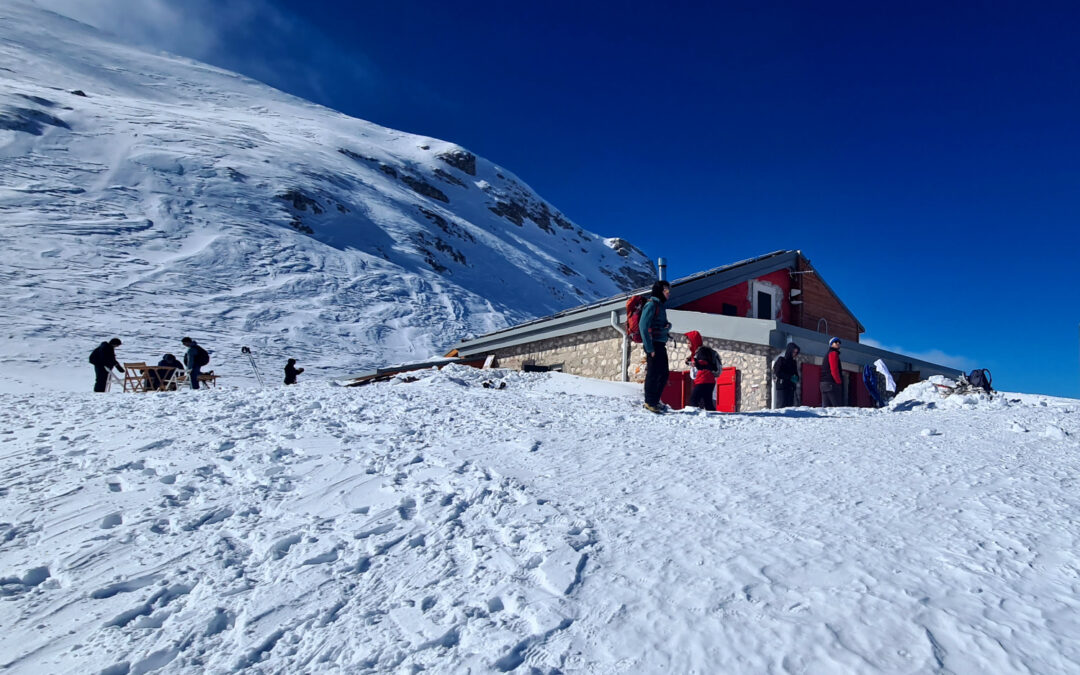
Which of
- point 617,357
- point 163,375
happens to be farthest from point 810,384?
point 163,375

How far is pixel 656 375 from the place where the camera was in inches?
285

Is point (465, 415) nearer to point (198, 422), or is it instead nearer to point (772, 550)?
point (198, 422)

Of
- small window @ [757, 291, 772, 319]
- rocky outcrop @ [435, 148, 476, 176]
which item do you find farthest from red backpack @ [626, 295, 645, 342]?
rocky outcrop @ [435, 148, 476, 176]

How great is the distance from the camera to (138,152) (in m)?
41.3

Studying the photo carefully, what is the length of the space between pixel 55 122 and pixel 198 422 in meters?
51.2

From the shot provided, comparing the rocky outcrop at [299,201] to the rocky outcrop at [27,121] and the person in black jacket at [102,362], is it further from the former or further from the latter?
the person in black jacket at [102,362]

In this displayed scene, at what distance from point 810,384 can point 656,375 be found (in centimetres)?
733

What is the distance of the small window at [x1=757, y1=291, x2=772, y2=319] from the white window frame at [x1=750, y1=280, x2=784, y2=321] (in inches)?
3.7

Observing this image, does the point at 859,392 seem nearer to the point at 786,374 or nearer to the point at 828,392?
the point at 828,392

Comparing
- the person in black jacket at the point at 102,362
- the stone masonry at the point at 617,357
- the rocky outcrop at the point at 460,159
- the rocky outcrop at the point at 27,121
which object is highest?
the rocky outcrop at the point at 460,159

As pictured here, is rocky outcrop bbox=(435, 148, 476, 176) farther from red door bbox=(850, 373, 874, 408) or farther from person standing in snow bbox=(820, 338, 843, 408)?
person standing in snow bbox=(820, 338, 843, 408)

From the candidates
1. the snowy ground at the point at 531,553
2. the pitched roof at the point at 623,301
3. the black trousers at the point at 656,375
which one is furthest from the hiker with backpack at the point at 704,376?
the pitched roof at the point at 623,301

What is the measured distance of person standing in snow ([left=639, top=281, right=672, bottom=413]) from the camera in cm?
709

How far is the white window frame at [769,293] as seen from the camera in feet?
55.3
